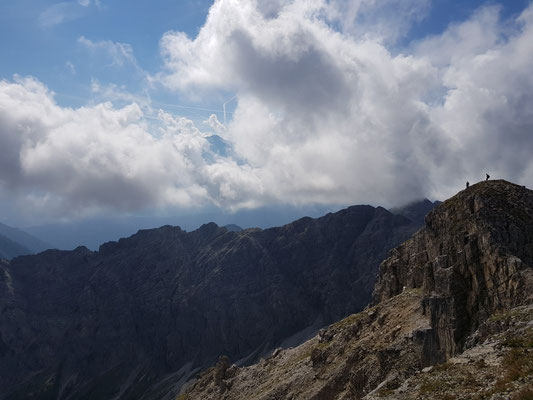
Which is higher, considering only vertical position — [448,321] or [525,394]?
[448,321]

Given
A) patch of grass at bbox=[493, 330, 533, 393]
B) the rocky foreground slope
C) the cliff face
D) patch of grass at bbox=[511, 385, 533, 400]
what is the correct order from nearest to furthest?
patch of grass at bbox=[511, 385, 533, 400] → patch of grass at bbox=[493, 330, 533, 393] → the rocky foreground slope → the cliff face

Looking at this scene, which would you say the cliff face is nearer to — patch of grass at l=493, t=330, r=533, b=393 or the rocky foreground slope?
the rocky foreground slope

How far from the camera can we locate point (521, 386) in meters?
24.0

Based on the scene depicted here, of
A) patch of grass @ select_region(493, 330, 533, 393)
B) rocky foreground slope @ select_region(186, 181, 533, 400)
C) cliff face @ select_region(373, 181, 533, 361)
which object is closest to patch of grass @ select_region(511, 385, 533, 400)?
patch of grass @ select_region(493, 330, 533, 393)

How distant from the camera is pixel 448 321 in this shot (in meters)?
56.9

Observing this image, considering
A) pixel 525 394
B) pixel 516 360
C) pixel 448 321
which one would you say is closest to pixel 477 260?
pixel 448 321

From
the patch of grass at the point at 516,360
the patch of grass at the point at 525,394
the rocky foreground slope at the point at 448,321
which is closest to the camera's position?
the patch of grass at the point at 525,394

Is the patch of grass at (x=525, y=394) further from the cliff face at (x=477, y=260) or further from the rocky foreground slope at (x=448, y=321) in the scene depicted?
the cliff face at (x=477, y=260)

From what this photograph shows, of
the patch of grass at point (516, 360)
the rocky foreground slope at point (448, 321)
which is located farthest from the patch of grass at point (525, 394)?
the rocky foreground slope at point (448, 321)

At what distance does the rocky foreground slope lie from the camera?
30172mm

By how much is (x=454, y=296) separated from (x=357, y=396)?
2061cm

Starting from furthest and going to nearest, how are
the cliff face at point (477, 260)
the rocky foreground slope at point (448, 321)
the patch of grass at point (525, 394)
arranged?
the cliff face at point (477, 260), the rocky foreground slope at point (448, 321), the patch of grass at point (525, 394)

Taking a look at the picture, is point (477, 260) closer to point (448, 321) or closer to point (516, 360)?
point (448, 321)

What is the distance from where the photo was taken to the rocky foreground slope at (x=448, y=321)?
99.0 feet
